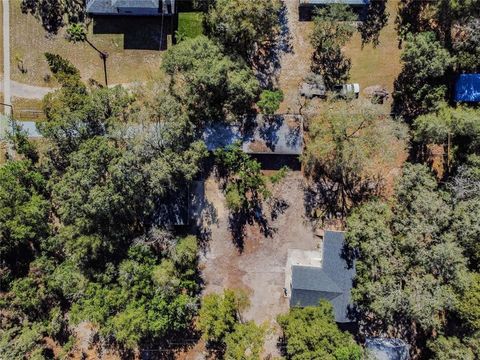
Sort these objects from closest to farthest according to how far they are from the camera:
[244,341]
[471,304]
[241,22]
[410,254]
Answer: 1. [471,304]
2. [410,254]
3. [241,22]
4. [244,341]

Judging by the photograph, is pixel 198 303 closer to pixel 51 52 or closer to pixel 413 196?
pixel 413 196

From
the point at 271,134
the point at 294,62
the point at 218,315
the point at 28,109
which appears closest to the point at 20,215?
the point at 28,109

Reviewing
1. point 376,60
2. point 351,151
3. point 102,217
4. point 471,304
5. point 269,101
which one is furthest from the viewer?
point 376,60

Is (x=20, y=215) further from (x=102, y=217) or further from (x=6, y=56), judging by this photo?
(x=6, y=56)

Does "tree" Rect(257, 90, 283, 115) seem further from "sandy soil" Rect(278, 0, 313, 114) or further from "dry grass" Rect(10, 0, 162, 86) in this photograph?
"dry grass" Rect(10, 0, 162, 86)

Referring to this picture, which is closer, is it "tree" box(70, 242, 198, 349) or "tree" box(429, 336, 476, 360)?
"tree" box(429, 336, 476, 360)

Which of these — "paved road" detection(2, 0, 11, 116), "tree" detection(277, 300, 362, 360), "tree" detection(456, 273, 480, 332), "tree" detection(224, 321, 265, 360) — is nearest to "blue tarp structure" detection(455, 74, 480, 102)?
"tree" detection(456, 273, 480, 332)

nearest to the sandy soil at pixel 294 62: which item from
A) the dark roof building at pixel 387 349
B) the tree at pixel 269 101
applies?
the tree at pixel 269 101
